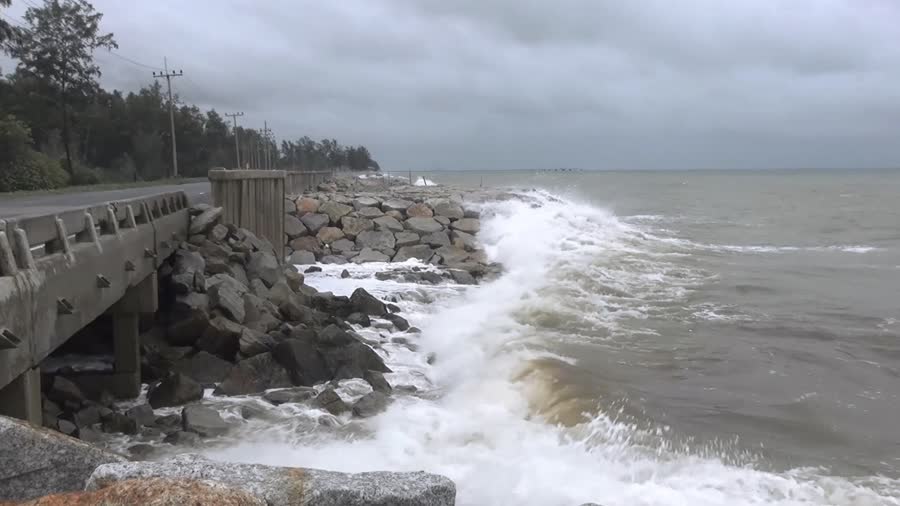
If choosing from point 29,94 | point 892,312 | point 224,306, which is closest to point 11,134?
point 29,94

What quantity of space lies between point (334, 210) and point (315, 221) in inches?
37.1

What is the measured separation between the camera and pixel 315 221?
72.4 ft

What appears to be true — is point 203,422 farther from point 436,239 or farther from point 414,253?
point 436,239

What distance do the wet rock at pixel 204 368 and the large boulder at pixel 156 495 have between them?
604cm

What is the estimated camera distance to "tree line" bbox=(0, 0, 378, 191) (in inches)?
1223

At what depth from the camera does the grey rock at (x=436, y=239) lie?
2166cm

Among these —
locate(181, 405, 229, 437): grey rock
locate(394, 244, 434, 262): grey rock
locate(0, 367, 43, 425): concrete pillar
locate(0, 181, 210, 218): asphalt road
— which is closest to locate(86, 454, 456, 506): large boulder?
locate(0, 367, 43, 425): concrete pillar

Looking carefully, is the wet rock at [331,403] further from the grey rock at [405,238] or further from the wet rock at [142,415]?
the grey rock at [405,238]

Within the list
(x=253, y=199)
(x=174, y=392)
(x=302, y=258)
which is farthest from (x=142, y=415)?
(x=302, y=258)

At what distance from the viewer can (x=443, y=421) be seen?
8102mm

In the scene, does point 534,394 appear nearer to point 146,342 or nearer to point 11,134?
point 146,342

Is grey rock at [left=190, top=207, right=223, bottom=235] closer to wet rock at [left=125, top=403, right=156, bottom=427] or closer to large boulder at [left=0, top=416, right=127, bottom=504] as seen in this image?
wet rock at [left=125, top=403, right=156, bottom=427]

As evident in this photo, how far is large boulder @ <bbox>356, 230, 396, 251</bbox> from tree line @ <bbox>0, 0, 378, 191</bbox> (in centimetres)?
1604

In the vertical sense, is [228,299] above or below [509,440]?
above
